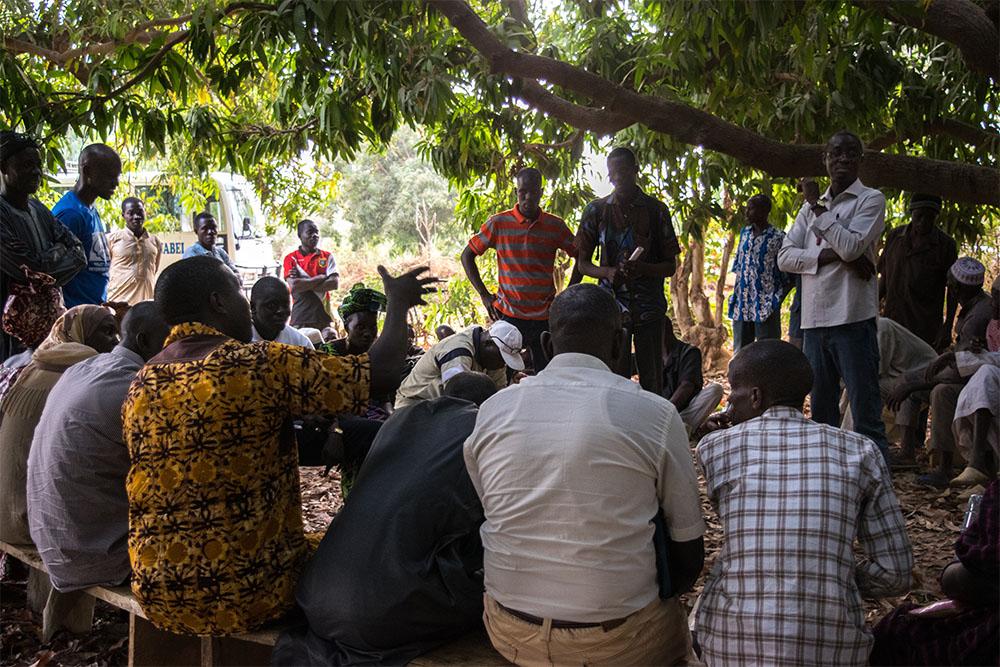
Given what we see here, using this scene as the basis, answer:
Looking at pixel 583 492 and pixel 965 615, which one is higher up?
pixel 583 492

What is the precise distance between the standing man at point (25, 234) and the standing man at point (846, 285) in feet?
12.9

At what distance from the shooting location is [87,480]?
335 centimetres

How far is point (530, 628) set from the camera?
8.14ft

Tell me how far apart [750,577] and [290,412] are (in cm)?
138

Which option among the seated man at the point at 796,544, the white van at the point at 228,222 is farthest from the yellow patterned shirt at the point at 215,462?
the white van at the point at 228,222

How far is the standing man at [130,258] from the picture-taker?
8.34m

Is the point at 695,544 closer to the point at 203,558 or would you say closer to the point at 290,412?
the point at 290,412

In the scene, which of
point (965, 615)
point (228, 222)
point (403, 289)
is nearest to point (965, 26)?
point (965, 615)

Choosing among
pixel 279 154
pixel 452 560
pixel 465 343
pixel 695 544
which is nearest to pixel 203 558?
pixel 452 560

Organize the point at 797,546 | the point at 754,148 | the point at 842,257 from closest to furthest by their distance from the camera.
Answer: the point at 797,546, the point at 842,257, the point at 754,148

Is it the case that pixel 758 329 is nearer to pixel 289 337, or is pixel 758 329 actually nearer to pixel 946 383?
pixel 946 383

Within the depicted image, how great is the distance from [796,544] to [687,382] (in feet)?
13.1

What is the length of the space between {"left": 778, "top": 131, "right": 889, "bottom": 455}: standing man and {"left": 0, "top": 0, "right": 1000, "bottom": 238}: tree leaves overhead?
616 mm

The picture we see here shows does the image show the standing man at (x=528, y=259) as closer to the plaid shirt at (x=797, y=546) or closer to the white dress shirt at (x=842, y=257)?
the white dress shirt at (x=842, y=257)
